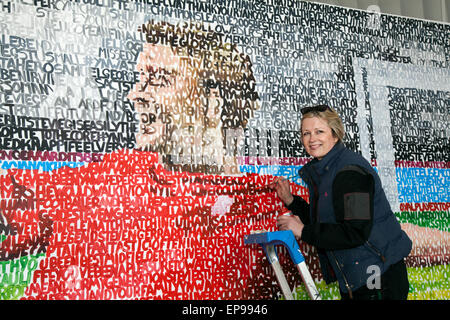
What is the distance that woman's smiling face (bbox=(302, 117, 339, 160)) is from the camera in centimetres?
157

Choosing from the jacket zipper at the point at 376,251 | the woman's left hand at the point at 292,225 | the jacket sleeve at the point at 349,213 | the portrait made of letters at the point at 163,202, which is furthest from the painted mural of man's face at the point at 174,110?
the jacket zipper at the point at 376,251

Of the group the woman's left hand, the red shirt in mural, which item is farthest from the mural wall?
the woman's left hand

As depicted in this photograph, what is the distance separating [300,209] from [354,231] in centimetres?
38

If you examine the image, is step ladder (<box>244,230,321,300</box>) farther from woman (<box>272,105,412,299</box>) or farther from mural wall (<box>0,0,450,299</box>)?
mural wall (<box>0,0,450,299</box>)

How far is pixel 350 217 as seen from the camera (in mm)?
1311

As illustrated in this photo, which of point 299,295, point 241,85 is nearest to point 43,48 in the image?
point 241,85

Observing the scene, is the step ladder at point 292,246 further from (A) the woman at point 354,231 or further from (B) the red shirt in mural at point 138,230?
(B) the red shirt in mural at point 138,230

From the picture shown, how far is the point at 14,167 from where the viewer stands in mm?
1464

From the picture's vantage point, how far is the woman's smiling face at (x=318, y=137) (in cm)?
157

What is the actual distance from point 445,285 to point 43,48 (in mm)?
1889

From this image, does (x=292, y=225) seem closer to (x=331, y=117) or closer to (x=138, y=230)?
(x=331, y=117)
